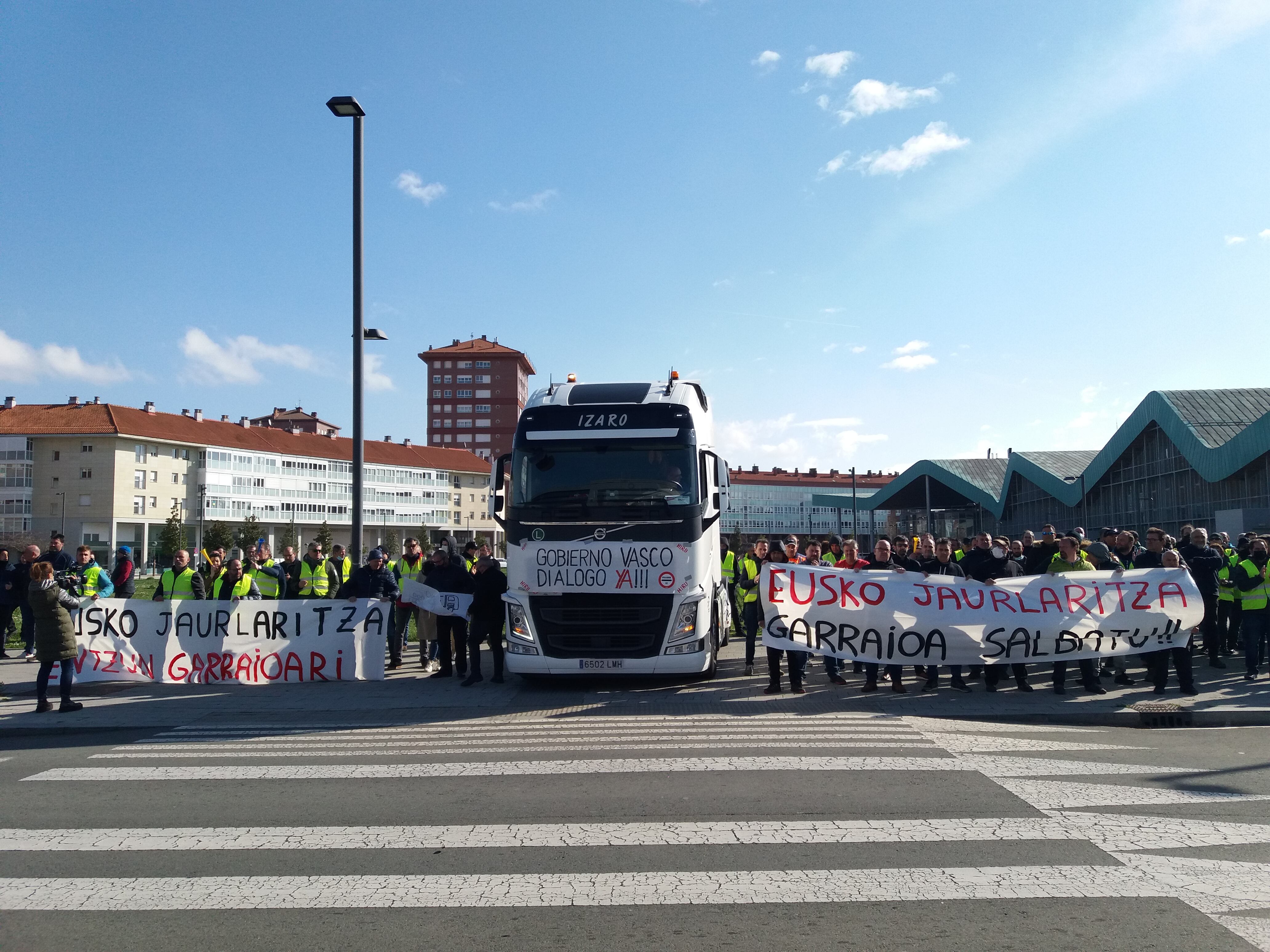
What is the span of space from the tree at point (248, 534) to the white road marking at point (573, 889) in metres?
73.0

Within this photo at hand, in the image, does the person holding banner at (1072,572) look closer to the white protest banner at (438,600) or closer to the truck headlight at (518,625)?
the truck headlight at (518,625)

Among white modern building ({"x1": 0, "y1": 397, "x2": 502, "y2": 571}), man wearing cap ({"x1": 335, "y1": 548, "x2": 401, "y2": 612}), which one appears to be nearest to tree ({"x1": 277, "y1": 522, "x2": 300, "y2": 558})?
white modern building ({"x1": 0, "y1": 397, "x2": 502, "y2": 571})

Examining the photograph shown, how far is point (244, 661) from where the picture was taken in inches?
521

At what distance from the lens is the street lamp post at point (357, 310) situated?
47.7 ft

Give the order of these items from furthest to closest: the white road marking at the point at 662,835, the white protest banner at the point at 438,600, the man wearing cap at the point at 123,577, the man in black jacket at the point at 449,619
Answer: the man wearing cap at the point at 123,577
the man in black jacket at the point at 449,619
the white protest banner at the point at 438,600
the white road marking at the point at 662,835

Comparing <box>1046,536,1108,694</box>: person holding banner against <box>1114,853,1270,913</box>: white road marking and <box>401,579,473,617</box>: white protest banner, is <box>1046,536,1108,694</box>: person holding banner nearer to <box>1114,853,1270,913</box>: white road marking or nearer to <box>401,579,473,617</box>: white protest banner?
<box>1114,853,1270,913</box>: white road marking

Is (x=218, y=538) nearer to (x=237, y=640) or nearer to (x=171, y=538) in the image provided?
(x=171, y=538)

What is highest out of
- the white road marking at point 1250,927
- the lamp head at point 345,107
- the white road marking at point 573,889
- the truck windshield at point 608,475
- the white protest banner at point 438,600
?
the lamp head at point 345,107

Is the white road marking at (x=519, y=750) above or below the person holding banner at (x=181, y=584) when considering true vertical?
below

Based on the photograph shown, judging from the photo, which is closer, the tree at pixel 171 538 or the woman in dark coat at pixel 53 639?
the woman in dark coat at pixel 53 639

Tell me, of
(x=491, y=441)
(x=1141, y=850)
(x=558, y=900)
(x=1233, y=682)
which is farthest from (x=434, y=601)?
(x=491, y=441)

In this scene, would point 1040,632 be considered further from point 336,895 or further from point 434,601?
point 336,895

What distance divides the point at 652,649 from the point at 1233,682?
7.75 m

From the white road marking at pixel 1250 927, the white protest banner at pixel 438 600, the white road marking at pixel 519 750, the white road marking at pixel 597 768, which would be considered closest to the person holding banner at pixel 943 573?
the white road marking at pixel 519 750
